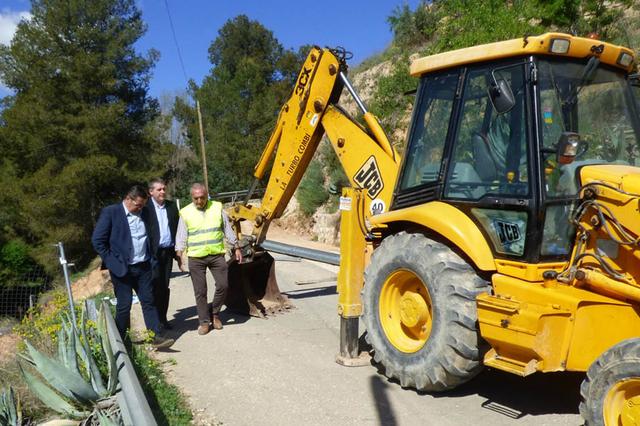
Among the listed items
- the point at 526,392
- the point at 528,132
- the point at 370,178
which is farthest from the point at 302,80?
the point at 526,392

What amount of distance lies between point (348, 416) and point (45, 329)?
3646mm

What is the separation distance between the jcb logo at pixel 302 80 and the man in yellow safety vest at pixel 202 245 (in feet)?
5.52

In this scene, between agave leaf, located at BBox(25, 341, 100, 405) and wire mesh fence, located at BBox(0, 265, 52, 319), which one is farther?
wire mesh fence, located at BBox(0, 265, 52, 319)

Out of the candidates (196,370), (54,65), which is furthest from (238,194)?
(196,370)

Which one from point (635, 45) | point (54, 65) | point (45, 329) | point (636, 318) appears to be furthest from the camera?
point (54, 65)

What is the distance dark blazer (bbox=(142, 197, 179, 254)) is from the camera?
21.3 feet

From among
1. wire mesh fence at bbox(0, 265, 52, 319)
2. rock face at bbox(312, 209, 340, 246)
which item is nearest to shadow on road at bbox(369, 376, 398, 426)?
rock face at bbox(312, 209, 340, 246)

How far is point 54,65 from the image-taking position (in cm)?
2497

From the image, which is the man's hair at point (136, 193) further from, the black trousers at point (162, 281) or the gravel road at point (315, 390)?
the gravel road at point (315, 390)

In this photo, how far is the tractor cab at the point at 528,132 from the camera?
4.16m

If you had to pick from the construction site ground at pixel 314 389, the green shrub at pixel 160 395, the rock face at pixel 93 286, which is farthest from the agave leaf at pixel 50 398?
the rock face at pixel 93 286

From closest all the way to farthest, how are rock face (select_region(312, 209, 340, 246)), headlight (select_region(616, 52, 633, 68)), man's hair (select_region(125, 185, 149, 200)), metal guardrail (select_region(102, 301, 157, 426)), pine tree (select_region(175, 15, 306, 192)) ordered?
metal guardrail (select_region(102, 301, 157, 426))
headlight (select_region(616, 52, 633, 68))
man's hair (select_region(125, 185, 149, 200))
rock face (select_region(312, 209, 340, 246))
pine tree (select_region(175, 15, 306, 192))

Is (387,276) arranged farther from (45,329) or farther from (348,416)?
(45,329)

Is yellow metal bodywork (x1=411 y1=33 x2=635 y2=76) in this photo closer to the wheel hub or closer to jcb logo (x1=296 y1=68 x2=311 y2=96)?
the wheel hub
